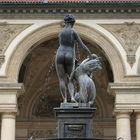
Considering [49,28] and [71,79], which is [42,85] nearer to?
[49,28]

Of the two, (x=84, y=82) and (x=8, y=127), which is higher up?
(x=8, y=127)

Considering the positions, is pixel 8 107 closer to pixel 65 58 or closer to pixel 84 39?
pixel 84 39

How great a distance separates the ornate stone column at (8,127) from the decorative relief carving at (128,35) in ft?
18.2

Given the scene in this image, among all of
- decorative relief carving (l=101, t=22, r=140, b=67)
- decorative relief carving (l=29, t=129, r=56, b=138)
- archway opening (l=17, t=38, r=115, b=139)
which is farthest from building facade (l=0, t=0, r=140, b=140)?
decorative relief carving (l=29, t=129, r=56, b=138)

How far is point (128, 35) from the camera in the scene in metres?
22.0

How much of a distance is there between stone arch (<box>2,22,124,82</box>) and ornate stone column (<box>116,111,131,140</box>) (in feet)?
4.86

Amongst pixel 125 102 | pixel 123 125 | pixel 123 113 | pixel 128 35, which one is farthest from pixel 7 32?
pixel 123 125

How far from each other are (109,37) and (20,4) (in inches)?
163

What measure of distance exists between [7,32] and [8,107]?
3.35m

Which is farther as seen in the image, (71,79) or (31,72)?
(31,72)

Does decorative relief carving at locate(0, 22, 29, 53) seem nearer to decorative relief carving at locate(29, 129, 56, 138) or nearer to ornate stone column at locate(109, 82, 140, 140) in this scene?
ornate stone column at locate(109, 82, 140, 140)

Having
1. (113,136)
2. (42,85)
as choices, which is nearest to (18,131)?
(42,85)

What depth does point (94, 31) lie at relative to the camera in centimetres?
2219

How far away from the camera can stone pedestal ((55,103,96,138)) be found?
1086cm
